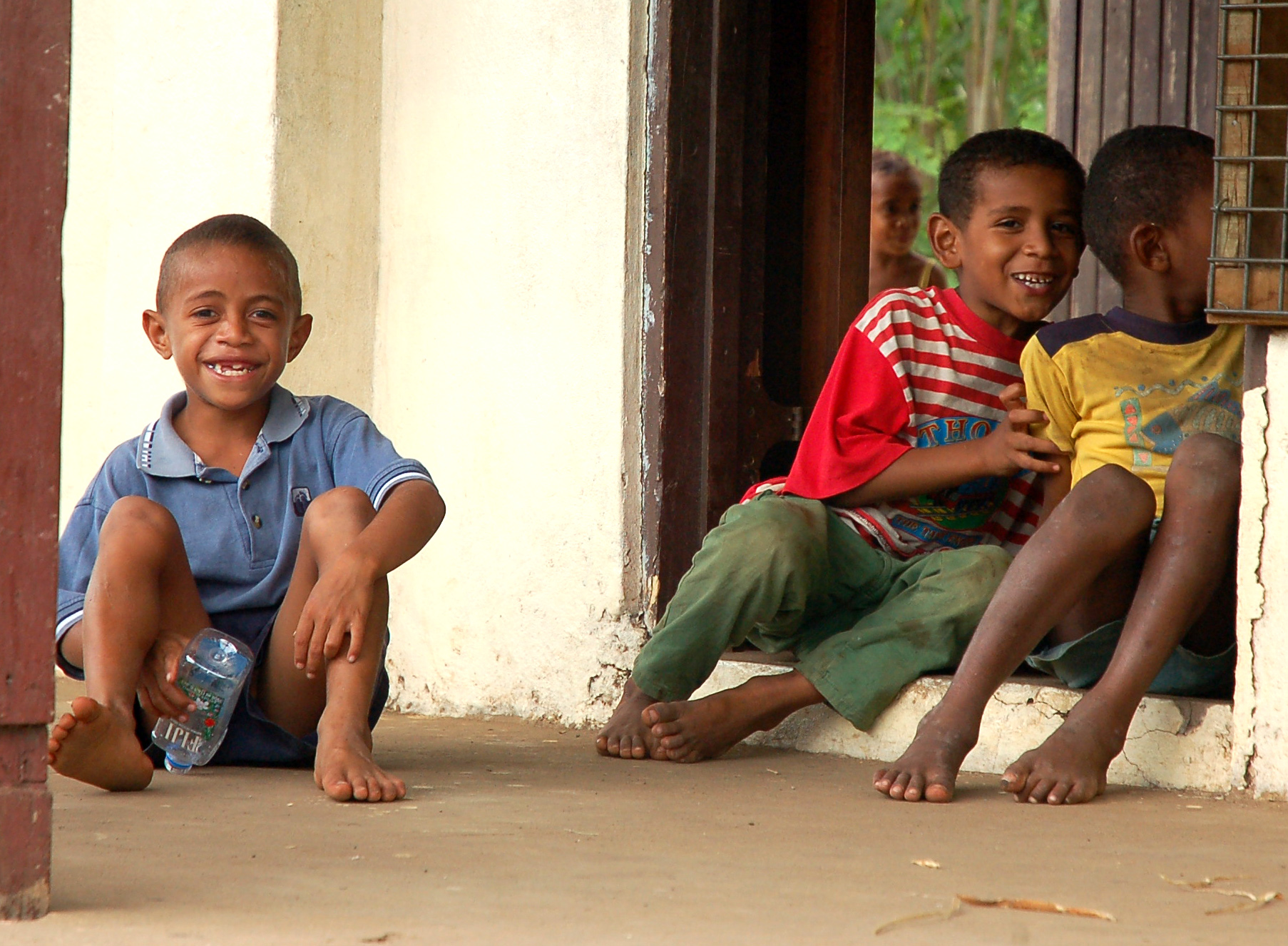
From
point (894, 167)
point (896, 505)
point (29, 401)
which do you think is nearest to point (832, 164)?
point (896, 505)

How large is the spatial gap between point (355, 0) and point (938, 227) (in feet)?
5.22

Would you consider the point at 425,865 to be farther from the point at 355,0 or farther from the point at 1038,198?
the point at 355,0

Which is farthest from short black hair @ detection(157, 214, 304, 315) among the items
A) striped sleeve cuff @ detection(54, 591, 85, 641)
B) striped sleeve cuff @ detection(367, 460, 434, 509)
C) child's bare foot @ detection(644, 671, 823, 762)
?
child's bare foot @ detection(644, 671, 823, 762)

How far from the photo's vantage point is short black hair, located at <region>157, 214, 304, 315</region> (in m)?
2.84

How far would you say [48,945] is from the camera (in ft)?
4.85

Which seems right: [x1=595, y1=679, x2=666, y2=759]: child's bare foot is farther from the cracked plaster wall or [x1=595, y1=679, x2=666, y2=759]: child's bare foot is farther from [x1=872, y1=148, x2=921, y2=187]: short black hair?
[x1=872, y1=148, x2=921, y2=187]: short black hair

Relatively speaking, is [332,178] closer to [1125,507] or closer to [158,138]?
[158,138]

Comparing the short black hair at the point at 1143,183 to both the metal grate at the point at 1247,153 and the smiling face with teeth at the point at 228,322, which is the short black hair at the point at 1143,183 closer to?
the metal grate at the point at 1247,153

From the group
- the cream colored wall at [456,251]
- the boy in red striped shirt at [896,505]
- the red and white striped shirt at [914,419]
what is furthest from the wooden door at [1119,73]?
the cream colored wall at [456,251]

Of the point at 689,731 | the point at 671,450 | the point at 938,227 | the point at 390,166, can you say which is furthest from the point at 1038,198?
the point at 390,166

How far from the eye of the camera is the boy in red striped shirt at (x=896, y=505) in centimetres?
296

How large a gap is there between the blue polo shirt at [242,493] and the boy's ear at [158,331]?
0.14 metres

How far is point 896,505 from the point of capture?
10.5 ft

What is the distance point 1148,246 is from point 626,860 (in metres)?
1.72
